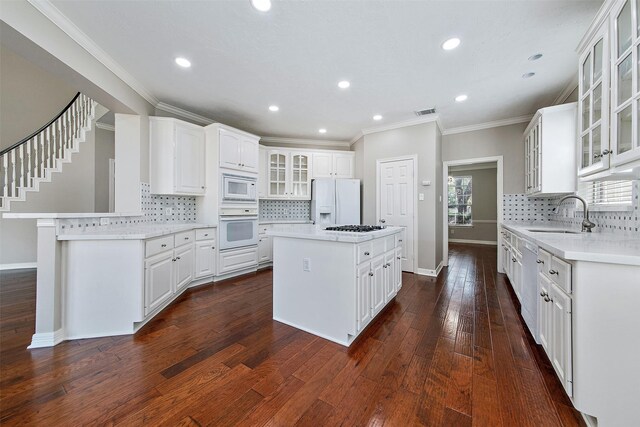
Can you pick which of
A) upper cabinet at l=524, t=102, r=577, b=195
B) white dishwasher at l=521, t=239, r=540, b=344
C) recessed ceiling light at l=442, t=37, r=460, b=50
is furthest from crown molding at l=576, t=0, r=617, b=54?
white dishwasher at l=521, t=239, r=540, b=344

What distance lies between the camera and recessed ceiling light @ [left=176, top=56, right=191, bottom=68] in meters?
2.51

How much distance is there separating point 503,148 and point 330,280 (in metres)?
4.06

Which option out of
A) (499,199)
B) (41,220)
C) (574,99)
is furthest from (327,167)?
(41,220)

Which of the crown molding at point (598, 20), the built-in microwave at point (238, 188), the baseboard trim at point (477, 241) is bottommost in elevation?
the baseboard trim at point (477, 241)

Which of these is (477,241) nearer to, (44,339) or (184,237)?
(184,237)

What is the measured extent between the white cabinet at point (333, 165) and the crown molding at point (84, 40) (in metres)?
3.03

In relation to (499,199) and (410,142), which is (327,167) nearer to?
(410,142)

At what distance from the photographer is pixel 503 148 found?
409cm

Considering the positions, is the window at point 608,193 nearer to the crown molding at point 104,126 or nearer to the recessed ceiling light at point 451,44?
the recessed ceiling light at point 451,44

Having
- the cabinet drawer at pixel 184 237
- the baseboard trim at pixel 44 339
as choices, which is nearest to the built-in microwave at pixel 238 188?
the cabinet drawer at pixel 184 237

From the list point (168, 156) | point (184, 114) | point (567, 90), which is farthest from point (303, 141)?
point (567, 90)

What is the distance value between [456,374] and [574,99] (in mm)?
3751

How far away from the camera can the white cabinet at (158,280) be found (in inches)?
89.4

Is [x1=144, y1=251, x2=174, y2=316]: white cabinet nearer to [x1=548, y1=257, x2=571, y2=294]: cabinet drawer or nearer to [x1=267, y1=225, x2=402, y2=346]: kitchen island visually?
[x1=267, y1=225, x2=402, y2=346]: kitchen island
